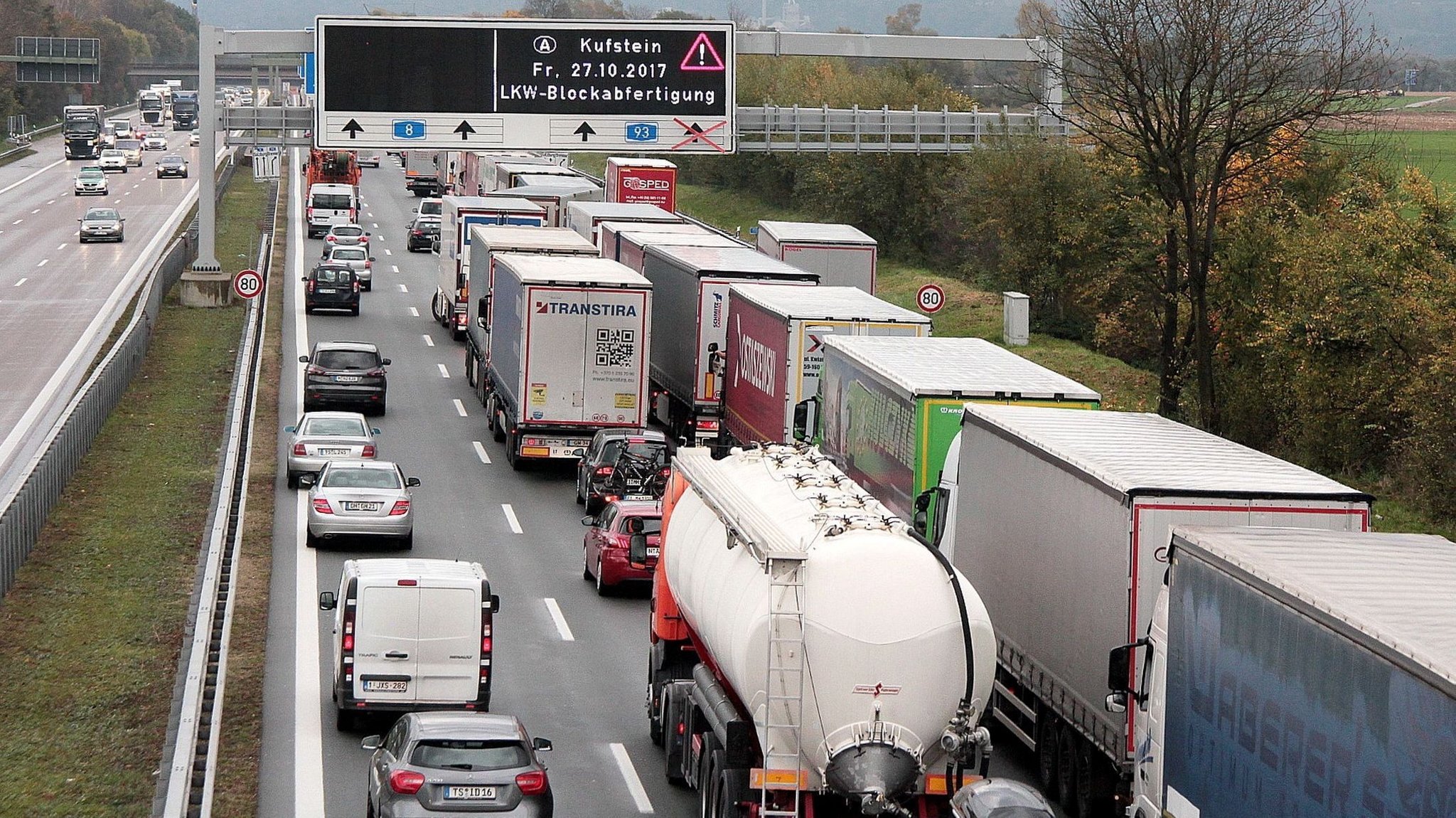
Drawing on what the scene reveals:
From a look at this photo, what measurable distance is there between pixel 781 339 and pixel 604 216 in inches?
872

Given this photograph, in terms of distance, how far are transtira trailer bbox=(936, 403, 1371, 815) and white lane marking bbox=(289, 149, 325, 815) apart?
6047 millimetres

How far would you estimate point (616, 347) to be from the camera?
3250 centimetres

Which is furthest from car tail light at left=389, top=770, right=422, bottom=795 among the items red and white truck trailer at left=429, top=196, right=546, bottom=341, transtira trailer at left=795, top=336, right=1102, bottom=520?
red and white truck trailer at left=429, top=196, right=546, bottom=341

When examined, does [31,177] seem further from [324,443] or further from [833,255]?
[324,443]

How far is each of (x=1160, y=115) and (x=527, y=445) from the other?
12685 millimetres

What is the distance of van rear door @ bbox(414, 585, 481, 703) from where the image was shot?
58.4ft

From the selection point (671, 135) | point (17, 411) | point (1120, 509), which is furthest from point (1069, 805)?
point (17, 411)

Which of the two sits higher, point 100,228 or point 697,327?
point 100,228

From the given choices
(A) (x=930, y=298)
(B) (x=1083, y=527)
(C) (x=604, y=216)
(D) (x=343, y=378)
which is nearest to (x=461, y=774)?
(B) (x=1083, y=527)

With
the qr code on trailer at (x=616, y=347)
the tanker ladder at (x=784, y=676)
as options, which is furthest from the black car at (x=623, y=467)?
the tanker ladder at (x=784, y=676)

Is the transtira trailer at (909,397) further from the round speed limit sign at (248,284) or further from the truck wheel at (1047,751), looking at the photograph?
the round speed limit sign at (248,284)

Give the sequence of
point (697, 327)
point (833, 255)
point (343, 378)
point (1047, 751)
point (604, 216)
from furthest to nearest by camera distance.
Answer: point (604, 216) < point (833, 255) < point (343, 378) < point (697, 327) < point (1047, 751)

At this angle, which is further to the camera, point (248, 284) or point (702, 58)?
point (248, 284)

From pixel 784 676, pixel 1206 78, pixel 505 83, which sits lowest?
pixel 784 676
